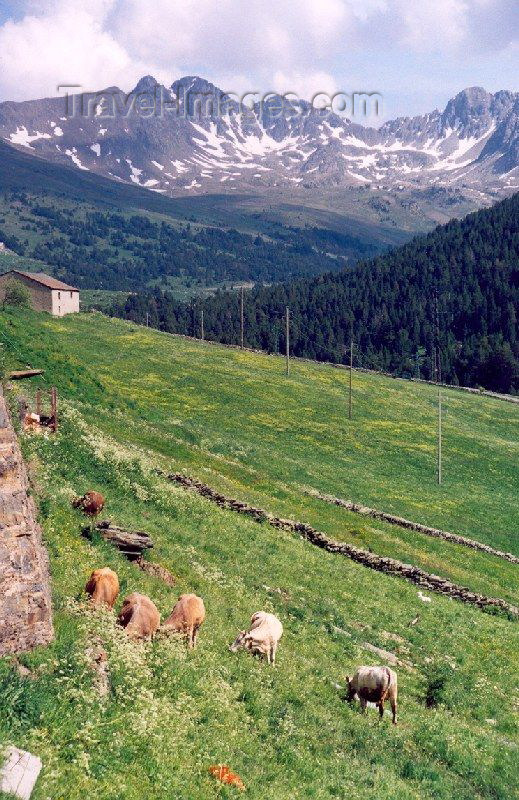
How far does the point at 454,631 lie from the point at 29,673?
864 inches

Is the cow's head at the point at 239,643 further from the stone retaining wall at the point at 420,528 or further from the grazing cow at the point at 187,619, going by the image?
the stone retaining wall at the point at 420,528

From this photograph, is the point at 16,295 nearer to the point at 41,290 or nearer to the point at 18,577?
the point at 41,290

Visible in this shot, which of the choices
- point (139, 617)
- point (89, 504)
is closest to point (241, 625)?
point (139, 617)

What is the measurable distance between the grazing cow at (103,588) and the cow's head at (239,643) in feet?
12.3

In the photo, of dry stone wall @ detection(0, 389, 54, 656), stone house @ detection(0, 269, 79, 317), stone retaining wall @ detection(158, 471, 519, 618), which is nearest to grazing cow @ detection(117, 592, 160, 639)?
dry stone wall @ detection(0, 389, 54, 656)

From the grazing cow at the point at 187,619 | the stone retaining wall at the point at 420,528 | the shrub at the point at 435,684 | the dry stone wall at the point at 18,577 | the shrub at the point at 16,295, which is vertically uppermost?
the shrub at the point at 16,295

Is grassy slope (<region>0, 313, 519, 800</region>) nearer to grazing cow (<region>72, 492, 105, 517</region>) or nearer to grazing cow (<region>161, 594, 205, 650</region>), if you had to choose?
grazing cow (<region>161, 594, 205, 650</region>)

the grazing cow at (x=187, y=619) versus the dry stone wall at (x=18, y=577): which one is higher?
the dry stone wall at (x=18, y=577)

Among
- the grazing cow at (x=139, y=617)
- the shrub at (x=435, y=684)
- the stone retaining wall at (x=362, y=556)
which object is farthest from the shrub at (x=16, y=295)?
the grazing cow at (x=139, y=617)

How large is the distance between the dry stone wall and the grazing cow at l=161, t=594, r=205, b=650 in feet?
13.0

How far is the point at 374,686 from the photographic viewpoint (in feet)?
63.3

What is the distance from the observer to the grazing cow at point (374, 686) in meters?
19.2

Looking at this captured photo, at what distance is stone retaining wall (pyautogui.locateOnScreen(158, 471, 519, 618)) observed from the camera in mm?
38094

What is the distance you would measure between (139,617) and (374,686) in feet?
22.9
